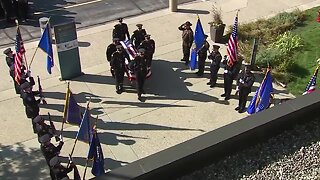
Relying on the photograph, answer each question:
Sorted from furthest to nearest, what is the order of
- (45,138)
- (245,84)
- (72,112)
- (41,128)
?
(245,84) → (72,112) → (41,128) → (45,138)

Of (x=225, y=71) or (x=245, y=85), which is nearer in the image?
(x=245, y=85)

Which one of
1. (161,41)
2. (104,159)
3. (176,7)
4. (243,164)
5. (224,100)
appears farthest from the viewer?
(176,7)

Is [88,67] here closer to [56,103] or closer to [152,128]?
[56,103]

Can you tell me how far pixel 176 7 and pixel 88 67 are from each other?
4.93 meters

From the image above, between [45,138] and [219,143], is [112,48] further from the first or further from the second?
[219,143]

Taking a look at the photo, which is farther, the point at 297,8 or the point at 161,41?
the point at 297,8

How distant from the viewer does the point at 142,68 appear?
43.1 ft

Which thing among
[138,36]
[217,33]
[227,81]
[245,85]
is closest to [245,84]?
[245,85]

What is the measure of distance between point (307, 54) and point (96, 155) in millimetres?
8691

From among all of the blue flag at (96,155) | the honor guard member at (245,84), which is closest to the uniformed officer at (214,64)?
the honor guard member at (245,84)

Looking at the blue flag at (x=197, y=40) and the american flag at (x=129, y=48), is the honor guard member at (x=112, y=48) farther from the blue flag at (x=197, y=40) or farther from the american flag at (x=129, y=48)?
the blue flag at (x=197, y=40)

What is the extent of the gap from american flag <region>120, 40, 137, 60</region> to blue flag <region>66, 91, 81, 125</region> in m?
3.08

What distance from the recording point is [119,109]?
43.3ft

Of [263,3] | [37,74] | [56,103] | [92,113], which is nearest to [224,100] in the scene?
[92,113]
